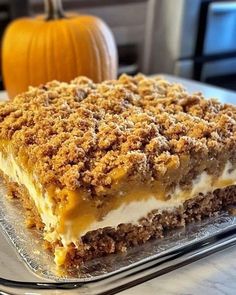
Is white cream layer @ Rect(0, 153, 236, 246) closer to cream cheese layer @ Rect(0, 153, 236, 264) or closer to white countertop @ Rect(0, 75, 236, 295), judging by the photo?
cream cheese layer @ Rect(0, 153, 236, 264)

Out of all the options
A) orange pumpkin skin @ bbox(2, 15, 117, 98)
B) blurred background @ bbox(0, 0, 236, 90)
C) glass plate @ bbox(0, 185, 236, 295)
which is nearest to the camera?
glass plate @ bbox(0, 185, 236, 295)

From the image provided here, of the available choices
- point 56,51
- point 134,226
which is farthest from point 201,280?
point 56,51

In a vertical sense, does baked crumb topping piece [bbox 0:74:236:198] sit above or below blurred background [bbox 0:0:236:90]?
above

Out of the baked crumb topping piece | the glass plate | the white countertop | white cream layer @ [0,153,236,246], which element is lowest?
the white countertop

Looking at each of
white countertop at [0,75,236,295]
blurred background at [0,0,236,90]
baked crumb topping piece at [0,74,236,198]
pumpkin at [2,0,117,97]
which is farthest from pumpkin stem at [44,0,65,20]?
white countertop at [0,75,236,295]

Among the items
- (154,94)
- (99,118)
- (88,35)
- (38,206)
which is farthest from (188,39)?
(38,206)

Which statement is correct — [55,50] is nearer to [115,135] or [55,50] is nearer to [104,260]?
[115,135]

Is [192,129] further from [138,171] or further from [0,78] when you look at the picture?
[0,78]
